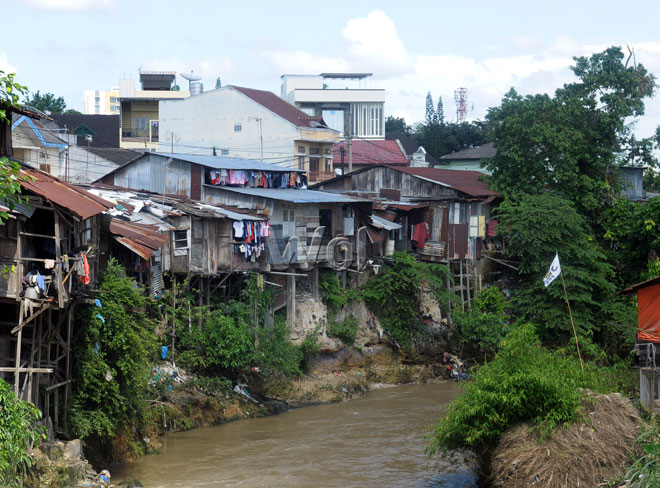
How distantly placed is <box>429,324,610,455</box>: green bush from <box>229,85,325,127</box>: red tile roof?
30.4 metres

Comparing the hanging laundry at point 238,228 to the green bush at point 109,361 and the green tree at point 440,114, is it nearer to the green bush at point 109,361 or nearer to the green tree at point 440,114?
the green bush at point 109,361

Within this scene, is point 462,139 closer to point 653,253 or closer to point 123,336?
point 653,253

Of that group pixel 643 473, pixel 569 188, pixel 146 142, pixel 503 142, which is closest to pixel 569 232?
pixel 569 188

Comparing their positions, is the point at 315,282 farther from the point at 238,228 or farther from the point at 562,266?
the point at 562,266

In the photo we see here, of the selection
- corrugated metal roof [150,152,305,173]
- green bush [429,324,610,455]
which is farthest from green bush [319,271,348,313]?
green bush [429,324,610,455]

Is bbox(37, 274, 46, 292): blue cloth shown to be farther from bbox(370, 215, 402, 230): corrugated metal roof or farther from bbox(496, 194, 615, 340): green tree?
bbox(496, 194, 615, 340): green tree

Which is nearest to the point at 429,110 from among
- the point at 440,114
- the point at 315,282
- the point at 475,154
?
the point at 440,114

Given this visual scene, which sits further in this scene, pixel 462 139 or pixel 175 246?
pixel 462 139

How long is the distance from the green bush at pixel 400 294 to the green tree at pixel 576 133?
5.65 meters

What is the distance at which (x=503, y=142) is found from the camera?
125 ft

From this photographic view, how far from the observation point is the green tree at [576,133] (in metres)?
37.0

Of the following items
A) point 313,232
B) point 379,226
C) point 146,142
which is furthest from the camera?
point 146,142

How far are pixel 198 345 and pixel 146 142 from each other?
97.0ft

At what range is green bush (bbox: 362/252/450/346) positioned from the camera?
34.7 m
